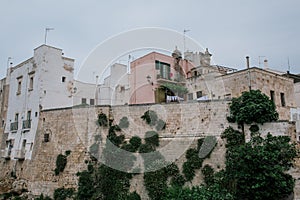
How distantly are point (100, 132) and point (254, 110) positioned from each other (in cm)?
943

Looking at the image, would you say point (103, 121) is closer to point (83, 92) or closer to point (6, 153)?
point (83, 92)

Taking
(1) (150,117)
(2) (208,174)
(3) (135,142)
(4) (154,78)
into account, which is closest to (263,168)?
(2) (208,174)

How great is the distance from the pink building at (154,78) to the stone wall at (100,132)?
636cm

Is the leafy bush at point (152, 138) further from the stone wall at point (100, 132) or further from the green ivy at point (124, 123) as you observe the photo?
the green ivy at point (124, 123)

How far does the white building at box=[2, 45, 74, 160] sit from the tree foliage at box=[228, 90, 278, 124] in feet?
43.1

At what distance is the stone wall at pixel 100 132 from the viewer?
18359 millimetres

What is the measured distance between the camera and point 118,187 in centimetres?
1792

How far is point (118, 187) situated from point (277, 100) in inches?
497

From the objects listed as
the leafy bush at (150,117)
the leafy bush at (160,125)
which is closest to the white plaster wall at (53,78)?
the leafy bush at (150,117)

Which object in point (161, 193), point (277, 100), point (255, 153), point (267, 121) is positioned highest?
point (277, 100)

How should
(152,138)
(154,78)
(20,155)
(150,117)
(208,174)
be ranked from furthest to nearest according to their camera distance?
1. (154,78)
2. (20,155)
3. (150,117)
4. (152,138)
5. (208,174)

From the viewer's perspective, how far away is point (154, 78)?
2639 centimetres

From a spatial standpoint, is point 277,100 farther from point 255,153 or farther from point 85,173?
point 85,173

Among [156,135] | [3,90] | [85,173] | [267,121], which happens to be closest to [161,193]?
[156,135]
